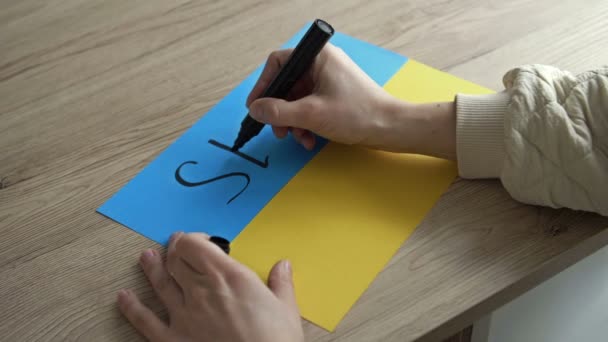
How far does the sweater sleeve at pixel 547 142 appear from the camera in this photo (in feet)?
2.33

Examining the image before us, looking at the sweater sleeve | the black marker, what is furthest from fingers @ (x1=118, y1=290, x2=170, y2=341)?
the sweater sleeve

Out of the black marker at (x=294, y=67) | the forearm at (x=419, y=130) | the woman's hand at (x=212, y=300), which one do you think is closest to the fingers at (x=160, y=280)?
the woman's hand at (x=212, y=300)

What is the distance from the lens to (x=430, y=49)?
3.05 feet

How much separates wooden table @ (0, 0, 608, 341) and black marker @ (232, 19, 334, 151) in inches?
3.1

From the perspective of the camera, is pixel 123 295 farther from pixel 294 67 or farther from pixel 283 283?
pixel 294 67

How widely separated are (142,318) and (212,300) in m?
0.07

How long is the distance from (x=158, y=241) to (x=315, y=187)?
7.4 inches

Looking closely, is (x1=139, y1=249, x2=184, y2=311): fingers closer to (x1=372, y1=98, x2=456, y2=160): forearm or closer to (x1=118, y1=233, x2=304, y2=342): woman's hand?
(x1=118, y1=233, x2=304, y2=342): woman's hand

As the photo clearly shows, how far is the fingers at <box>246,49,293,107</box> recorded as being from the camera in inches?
33.3

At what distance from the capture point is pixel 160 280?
0.69 metres

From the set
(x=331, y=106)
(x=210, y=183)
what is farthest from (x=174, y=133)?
(x=331, y=106)

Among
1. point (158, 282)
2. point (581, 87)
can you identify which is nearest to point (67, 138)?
point (158, 282)

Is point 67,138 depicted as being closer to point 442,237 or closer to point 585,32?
point 442,237

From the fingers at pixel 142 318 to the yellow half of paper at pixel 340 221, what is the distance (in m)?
0.11
